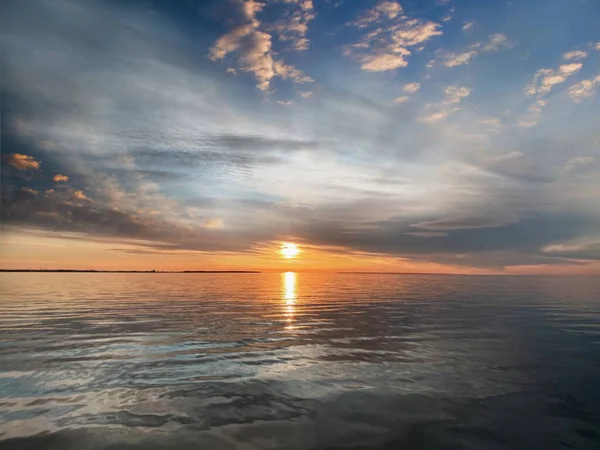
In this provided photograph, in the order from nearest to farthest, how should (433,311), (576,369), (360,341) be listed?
(576,369) → (360,341) → (433,311)

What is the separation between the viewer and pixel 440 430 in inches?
467

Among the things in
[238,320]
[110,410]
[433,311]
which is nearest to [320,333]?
[238,320]

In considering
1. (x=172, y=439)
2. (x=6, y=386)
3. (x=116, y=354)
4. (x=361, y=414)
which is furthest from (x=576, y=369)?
(x=6, y=386)

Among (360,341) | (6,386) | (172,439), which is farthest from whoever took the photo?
(360,341)

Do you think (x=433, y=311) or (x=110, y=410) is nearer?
(x=110, y=410)

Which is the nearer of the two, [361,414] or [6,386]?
[361,414]

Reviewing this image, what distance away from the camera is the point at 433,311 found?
45375 millimetres

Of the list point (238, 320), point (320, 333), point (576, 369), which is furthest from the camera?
point (238, 320)

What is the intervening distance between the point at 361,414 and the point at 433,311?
117 ft

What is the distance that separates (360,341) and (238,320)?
14571 mm

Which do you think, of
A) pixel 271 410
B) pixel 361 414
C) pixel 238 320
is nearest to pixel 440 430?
pixel 361 414

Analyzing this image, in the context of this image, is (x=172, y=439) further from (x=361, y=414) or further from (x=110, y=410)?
(x=361, y=414)

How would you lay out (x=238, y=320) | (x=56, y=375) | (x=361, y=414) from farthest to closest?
(x=238, y=320)
(x=56, y=375)
(x=361, y=414)

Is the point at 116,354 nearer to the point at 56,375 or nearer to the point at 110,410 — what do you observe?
the point at 56,375
